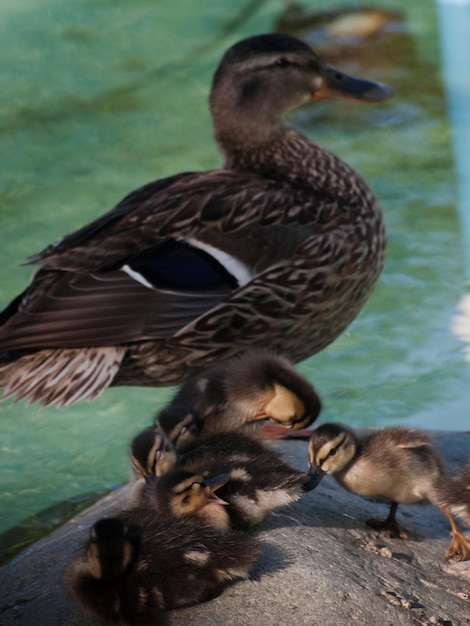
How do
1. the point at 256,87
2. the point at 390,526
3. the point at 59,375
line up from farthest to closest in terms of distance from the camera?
the point at 256,87
the point at 59,375
the point at 390,526

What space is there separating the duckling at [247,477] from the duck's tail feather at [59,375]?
47 centimetres

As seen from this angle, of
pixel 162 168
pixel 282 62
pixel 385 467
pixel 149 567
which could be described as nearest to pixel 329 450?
pixel 385 467

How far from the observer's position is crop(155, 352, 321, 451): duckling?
3.21 metres

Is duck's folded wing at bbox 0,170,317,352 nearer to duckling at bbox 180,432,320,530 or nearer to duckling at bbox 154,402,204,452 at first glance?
duckling at bbox 154,402,204,452

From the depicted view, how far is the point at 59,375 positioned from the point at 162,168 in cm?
254

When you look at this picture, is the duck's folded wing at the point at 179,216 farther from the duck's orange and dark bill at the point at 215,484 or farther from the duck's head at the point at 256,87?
the duck's orange and dark bill at the point at 215,484

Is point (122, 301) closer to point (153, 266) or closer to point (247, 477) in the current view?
point (153, 266)

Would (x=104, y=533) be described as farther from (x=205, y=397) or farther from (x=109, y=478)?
(x=109, y=478)

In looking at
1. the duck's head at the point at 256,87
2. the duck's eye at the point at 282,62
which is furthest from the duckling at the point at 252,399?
the duck's eye at the point at 282,62

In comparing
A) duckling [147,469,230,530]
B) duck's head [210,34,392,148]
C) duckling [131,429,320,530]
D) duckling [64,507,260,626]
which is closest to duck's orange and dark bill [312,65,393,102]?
duck's head [210,34,392,148]

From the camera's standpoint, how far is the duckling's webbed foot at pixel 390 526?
3.01 meters

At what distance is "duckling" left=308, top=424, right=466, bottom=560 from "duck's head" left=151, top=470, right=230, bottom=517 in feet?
1.08

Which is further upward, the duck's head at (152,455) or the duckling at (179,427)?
the duckling at (179,427)

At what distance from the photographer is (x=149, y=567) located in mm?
2516
